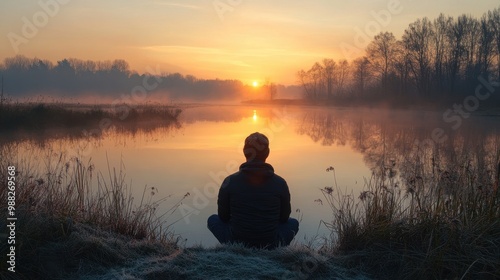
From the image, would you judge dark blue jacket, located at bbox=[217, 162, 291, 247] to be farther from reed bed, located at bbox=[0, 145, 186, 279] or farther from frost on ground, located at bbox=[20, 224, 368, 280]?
reed bed, located at bbox=[0, 145, 186, 279]

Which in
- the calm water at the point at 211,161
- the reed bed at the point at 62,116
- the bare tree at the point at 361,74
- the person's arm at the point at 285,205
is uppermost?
the bare tree at the point at 361,74

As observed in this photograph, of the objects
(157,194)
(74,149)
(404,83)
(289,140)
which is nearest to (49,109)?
(74,149)

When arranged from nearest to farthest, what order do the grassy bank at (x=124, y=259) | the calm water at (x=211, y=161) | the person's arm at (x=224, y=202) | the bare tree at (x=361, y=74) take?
the grassy bank at (x=124, y=259), the person's arm at (x=224, y=202), the calm water at (x=211, y=161), the bare tree at (x=361, y=74)

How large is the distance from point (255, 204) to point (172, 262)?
843mm

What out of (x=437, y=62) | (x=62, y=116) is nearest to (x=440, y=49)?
(x=437, y=62)

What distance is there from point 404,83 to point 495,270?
157 ft

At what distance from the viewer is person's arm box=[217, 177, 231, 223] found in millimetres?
3840

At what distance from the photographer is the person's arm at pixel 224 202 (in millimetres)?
3840

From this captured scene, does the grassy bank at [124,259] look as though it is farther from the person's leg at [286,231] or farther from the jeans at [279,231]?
the person's leg at [286,231]

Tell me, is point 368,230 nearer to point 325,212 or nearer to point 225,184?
point 225,184

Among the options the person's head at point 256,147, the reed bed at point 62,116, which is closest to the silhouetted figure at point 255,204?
the person's head at point 256,147

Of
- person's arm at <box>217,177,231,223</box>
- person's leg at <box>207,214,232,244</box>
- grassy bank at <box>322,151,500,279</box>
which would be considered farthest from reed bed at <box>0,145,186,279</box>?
grassy bank at <box>322,151,500,279</box>

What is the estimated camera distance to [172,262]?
3.41m

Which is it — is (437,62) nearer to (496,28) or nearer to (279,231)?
(496,28)
